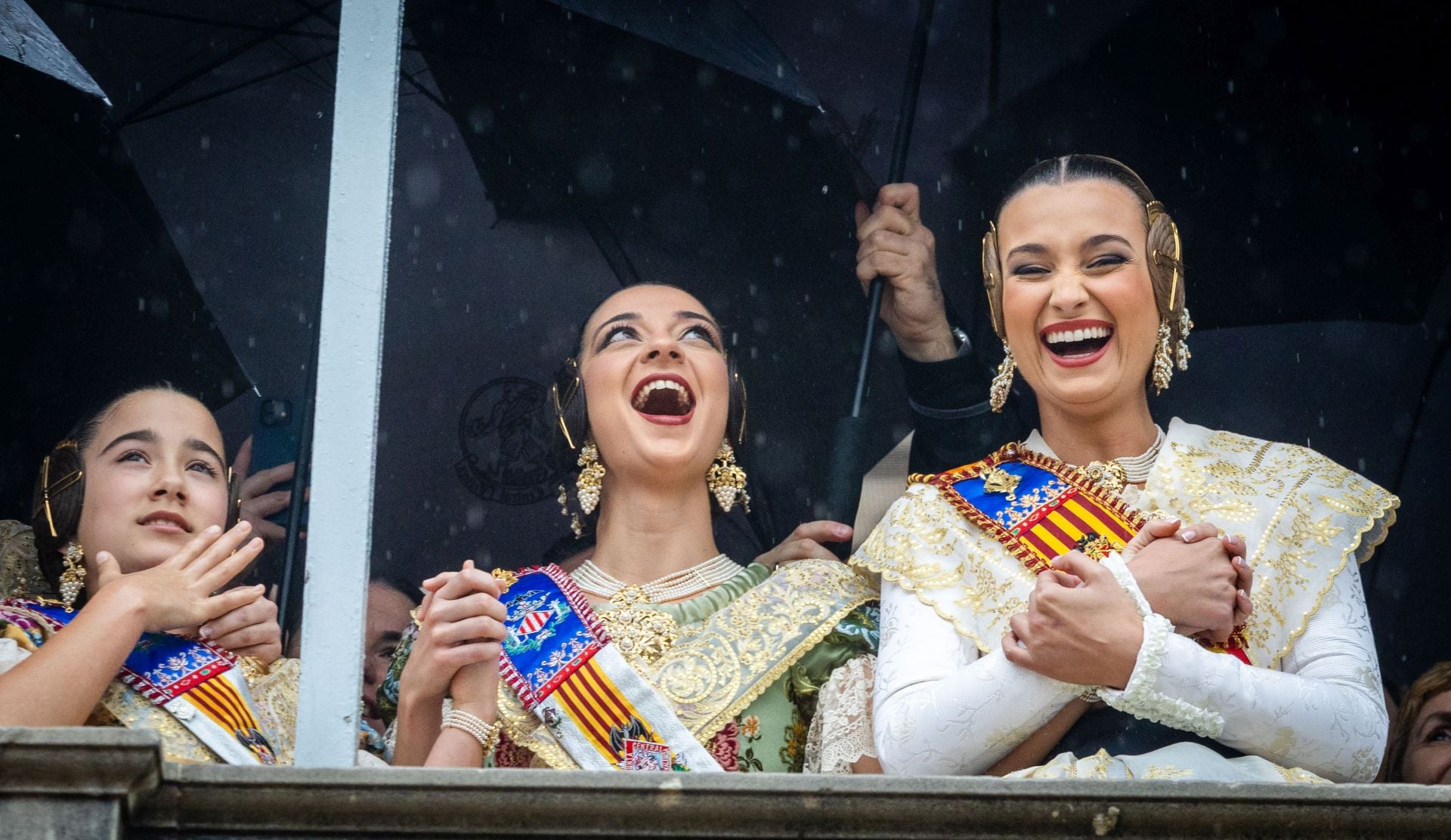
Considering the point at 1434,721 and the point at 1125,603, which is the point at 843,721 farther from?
the point at 1434,721

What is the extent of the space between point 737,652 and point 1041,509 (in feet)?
2.74

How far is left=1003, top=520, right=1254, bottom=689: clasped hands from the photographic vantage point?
13.0ft

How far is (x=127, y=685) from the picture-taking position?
4508 mm

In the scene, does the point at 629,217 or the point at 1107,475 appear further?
the point at 629,217

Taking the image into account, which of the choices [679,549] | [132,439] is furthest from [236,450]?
[679,549]

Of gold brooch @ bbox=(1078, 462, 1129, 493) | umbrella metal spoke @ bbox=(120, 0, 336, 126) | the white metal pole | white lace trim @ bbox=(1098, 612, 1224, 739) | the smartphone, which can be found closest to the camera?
the white metal pole

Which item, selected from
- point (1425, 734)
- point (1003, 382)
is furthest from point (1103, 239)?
point (1425, 734)

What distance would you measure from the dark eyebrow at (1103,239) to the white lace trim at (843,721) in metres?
1.16

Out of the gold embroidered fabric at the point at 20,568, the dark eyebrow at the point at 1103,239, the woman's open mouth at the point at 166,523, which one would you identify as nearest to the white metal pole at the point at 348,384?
the woman's open mouth at the point at 166,523

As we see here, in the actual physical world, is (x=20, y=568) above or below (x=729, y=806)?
above

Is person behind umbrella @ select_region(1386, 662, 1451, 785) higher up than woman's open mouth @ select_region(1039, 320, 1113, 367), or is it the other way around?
woman's open mouth @ select_region(1039, 320, 1113, 367)

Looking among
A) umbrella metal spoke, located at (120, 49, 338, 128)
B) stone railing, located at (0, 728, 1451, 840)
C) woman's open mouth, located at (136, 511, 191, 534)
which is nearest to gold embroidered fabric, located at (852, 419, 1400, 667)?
stone railing, located at (0, 728, 1451, 840)

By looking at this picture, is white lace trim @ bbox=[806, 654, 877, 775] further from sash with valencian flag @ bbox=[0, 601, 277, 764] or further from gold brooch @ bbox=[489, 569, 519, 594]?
sash with valencian flag @ bbox=[0, 601, 277, 764]

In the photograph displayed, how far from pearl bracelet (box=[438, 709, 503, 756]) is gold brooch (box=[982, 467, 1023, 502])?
133 centimetres
